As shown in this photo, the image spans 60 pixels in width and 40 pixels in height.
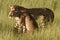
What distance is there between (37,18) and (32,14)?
0.46 ft

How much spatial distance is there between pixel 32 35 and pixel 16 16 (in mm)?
991

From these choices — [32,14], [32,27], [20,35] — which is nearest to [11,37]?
[20,35]

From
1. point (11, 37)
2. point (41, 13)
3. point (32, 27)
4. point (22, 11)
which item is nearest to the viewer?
point (11, 37)

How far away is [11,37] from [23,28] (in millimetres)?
793

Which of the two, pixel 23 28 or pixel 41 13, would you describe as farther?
pixel 41 13

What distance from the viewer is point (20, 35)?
6.35 m

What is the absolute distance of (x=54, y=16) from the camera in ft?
25.5

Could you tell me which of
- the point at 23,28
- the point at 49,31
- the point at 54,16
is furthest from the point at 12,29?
the point at 54,16

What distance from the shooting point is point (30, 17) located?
6.94m

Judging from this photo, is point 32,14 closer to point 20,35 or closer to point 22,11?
point 22,11

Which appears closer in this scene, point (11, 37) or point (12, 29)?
point (11, 37)

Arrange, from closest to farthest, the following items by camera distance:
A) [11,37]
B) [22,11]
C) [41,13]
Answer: [11,37] < [22,11] < [41,13]

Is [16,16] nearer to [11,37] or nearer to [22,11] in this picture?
[22,11]

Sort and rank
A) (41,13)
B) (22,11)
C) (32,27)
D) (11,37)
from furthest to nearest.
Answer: (41,13) < (22,11) < (32,27) < (11,37)
